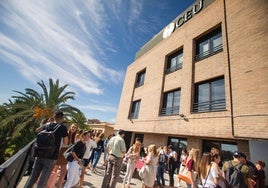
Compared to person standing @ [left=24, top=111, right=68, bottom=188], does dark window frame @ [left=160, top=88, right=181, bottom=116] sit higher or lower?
higher

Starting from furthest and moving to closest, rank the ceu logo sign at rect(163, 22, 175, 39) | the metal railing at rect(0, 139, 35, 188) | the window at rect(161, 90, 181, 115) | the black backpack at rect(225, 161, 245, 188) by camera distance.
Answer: the ceu logo sign at rect(163, 22, 175, 39)
the window at rect(161, 90, 181, 115)
the black backpack at rect(225, 161, 245, 188)
the metal railing at rect(0, 139, 35, 188)

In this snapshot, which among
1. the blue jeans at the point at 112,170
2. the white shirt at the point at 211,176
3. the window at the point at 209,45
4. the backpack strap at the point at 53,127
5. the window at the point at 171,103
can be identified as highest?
the window at the point at 209,45

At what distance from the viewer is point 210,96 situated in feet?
32.3

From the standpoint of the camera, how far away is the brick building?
7.46 meters

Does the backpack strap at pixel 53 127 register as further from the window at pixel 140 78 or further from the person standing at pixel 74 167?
the window at pixel 140 78

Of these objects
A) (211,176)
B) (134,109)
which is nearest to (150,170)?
(211,176)

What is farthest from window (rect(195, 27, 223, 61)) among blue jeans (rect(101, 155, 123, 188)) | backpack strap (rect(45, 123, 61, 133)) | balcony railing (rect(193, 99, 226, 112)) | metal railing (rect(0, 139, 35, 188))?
metal railing (rect(0, 139, 35, 188))

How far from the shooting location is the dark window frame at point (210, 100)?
910cm

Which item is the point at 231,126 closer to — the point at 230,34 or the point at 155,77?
the point at 230,34

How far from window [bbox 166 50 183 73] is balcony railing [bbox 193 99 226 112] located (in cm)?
379

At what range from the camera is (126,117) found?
18438mm

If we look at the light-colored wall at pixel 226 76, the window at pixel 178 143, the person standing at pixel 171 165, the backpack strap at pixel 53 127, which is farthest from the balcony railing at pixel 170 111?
the backpack strap at pixel 53 127

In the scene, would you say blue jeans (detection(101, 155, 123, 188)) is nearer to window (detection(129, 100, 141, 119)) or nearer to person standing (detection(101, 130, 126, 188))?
person standing (detection(101, 130, 126, 188))

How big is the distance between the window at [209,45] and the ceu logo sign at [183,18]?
102 inches
